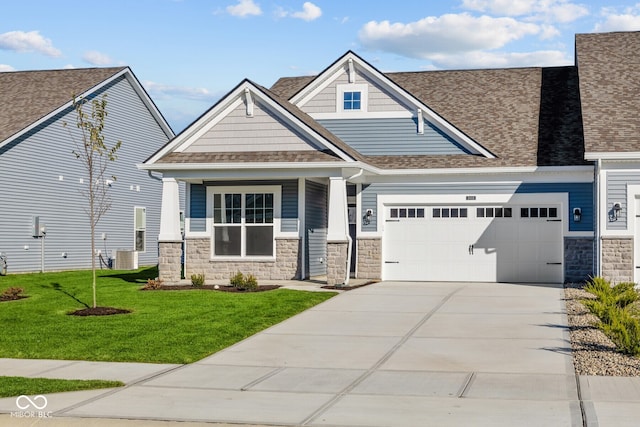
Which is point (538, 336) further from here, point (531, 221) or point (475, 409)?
point (531, 221)

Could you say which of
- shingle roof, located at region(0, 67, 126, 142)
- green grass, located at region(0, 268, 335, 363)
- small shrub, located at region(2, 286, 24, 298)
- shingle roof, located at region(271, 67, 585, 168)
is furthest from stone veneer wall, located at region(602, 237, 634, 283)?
shingle roof, located at region(0, 67, 126, 142)

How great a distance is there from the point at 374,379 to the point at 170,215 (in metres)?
13.2

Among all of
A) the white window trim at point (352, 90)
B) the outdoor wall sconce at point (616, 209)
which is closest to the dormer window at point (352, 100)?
the white window trim at point (352, 90)

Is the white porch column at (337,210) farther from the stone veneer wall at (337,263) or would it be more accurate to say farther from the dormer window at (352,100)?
the dormer window at (352,100)

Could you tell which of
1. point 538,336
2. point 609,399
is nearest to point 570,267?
point 538,336

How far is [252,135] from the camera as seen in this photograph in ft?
77.0

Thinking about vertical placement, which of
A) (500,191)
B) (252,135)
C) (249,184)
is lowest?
(500,191)

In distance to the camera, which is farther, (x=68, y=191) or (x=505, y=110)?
(x=68, y=191)

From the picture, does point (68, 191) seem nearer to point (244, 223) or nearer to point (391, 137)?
point (244, 223)

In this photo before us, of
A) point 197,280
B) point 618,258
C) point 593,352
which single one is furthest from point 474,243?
point 593,352

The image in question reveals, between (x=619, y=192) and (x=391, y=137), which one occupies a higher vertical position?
(x=391, y=137)

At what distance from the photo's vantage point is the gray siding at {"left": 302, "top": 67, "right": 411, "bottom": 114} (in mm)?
25547

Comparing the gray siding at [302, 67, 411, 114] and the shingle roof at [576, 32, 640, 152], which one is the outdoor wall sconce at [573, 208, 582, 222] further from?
the gray siding at [302, 67, 411, 114]

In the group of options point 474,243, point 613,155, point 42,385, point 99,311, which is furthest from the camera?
point 474,243
